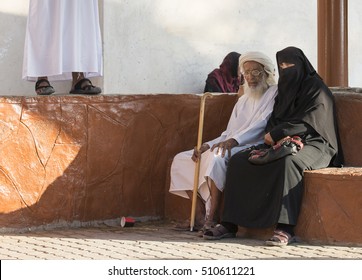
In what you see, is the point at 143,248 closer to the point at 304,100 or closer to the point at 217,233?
the point at 217,233

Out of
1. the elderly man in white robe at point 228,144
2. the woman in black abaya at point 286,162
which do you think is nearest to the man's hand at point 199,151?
the elderly man in white robe at point 228,144

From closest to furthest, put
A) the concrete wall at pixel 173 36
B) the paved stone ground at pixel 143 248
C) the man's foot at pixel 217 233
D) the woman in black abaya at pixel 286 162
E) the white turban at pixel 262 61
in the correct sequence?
the paved stone ground at pixel 143 248, the woman in black abaya at pixel 286 162, the man's foot at pixel 217 233, the white turban at pixel 262 61, the concrete wall at pixel 173 36

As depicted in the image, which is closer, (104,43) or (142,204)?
(142,204)

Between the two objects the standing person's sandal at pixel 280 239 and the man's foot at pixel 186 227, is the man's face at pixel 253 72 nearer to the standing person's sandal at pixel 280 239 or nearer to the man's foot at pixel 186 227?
the man's foot at pixel 186 227

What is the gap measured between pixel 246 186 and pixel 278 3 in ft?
16.8

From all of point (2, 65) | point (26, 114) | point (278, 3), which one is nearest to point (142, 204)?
point (26, 114)

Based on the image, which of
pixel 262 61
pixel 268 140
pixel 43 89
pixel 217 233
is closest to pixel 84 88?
pixel 43 89

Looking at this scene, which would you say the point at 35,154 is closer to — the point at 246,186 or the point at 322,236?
the point at 246,186

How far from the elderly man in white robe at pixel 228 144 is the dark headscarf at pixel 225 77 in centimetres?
255

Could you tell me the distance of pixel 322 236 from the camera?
6668 mm

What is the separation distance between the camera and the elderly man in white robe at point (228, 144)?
725cm

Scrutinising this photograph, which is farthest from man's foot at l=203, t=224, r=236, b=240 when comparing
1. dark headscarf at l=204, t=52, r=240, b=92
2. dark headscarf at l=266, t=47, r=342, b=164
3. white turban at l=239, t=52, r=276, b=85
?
dark headscarf at l=204, t=52, r=240, b=92

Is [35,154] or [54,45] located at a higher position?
[54,45]

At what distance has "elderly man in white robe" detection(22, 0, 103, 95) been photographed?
26.8 ft
